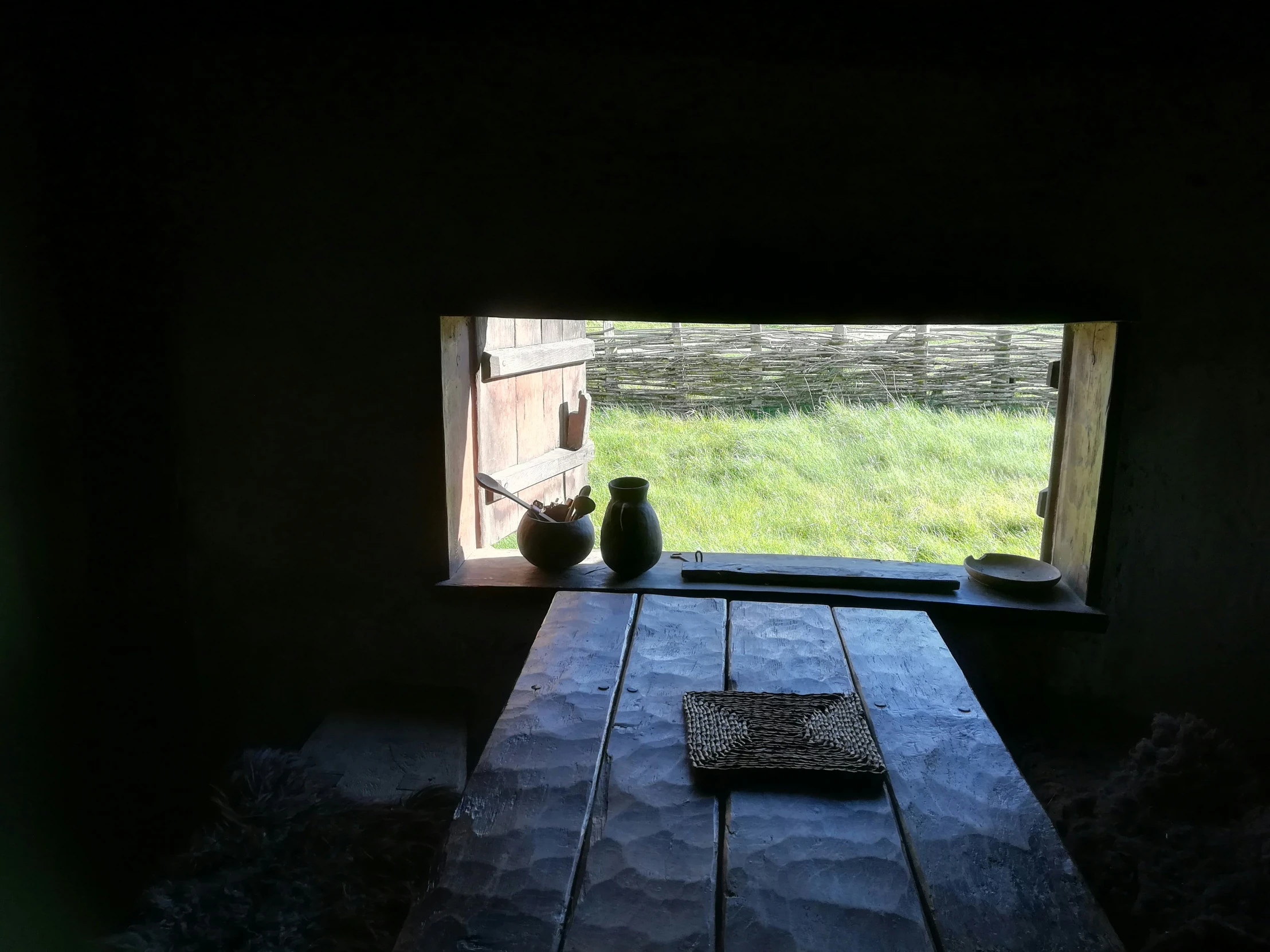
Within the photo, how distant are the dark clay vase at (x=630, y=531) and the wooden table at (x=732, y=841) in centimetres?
69

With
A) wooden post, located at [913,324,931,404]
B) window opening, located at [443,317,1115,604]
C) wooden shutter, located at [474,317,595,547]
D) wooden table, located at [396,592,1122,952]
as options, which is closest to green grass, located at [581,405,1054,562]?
window opening, located at [443,317,1115,604]

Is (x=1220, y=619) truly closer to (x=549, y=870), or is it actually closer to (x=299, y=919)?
(x=549, y=870)

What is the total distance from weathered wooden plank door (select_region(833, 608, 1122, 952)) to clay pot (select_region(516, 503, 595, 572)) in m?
0.92

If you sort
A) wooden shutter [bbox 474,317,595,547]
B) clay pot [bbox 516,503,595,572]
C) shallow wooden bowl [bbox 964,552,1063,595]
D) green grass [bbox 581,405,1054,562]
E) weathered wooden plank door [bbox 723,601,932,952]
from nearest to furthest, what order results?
weathered wooden plank door [bbox 723,601,932,952] < shallow wooden bowl [bbox 964,552,1063,595] < clay pot [bbox 516,503,595,572] < wooden shutter [bbox 474,317,595,547] < green grass [bbox 581,405,1054,562]

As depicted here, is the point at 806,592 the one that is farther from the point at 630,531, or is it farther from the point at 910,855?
the point at 910,855

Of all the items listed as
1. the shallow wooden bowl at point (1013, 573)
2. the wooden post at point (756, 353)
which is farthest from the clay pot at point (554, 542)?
the wooden post at point (756, 353)

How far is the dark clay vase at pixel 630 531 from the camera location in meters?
2.52

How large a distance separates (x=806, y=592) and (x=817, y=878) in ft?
4.34

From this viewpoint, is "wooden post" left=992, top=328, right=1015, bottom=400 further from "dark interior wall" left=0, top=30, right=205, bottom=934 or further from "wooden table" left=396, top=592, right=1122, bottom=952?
"dark interior wall" left=0, top=30, right=205, bottom=934

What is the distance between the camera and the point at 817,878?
3.96 feet

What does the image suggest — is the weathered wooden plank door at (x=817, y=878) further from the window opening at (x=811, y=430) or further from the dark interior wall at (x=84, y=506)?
the dark interior wall at (x=84, y=506)

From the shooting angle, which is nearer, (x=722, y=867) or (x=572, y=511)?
(x=722, y=867)

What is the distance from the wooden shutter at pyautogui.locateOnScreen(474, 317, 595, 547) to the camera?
2.70 m

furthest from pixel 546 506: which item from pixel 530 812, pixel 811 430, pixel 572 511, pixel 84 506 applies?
pixel 811 430
